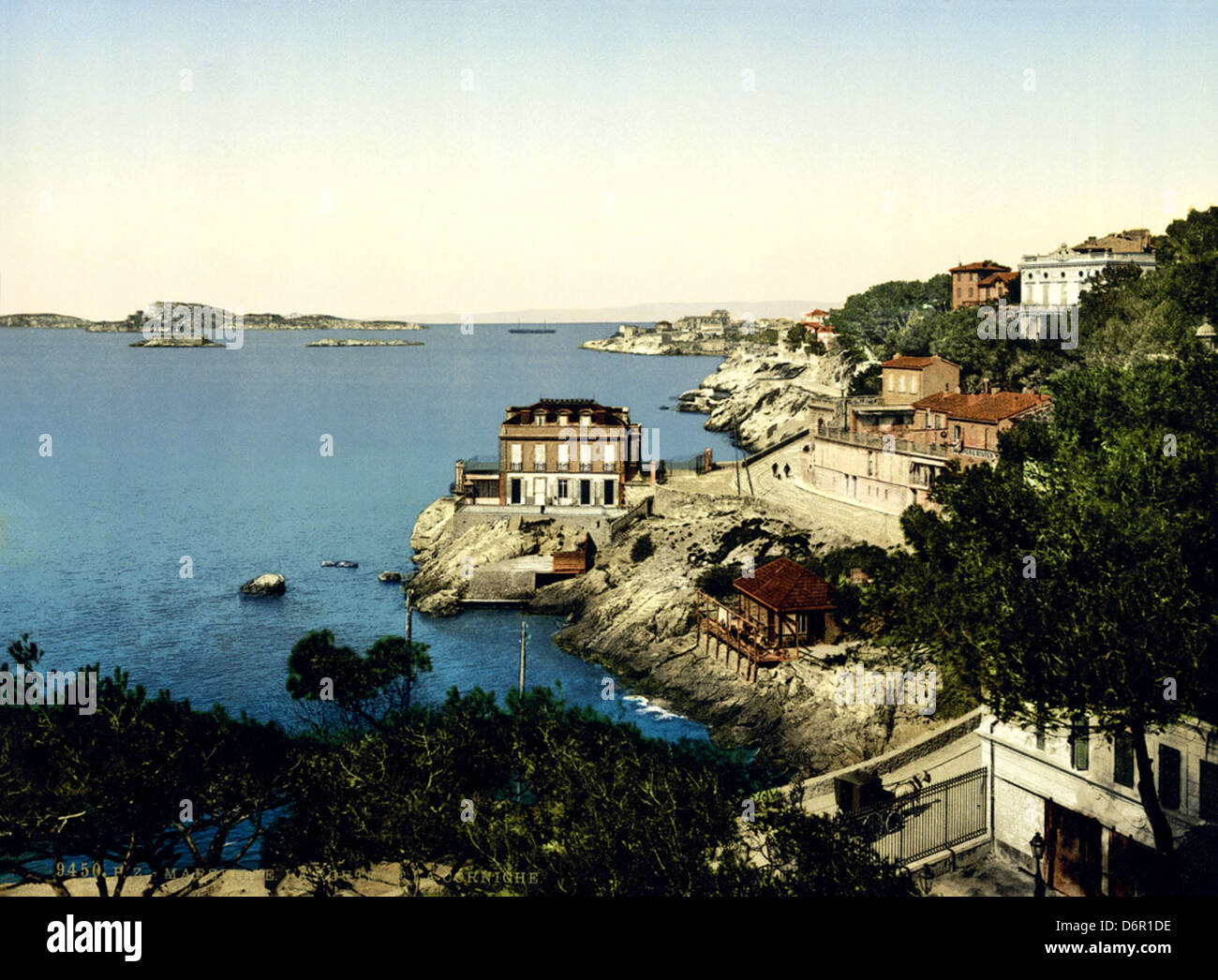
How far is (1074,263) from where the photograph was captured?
94188 millimetres

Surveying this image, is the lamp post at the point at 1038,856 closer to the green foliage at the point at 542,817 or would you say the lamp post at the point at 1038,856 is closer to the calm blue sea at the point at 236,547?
the green foliage at the point at 542,817

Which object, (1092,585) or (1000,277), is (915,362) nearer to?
(1000,277)

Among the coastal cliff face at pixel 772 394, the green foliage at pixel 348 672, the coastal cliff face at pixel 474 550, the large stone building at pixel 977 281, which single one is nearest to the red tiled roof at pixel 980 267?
the large stone building at pixel 977 281

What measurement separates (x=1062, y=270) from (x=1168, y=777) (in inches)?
3228

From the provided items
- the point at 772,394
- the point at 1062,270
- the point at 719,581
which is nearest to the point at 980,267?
the point at 1062,270

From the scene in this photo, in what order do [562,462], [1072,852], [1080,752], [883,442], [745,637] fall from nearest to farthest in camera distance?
[1072,852] < [1080,752] < [745,637] < [883,442] < [562,462]

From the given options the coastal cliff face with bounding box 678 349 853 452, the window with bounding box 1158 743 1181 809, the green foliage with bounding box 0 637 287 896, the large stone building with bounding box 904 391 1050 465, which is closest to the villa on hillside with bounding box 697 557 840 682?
the large stone building with bounding box 904 391 1050 465

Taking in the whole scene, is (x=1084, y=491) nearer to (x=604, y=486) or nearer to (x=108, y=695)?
(x=108, y=695)

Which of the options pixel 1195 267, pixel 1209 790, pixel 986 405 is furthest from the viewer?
pixel 986 405

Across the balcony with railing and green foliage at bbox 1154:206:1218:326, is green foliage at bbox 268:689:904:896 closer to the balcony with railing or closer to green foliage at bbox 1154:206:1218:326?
the balcony with railing

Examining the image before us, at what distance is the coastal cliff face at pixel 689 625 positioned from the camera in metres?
40.7

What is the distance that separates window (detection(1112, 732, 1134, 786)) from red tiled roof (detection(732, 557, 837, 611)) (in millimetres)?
22888

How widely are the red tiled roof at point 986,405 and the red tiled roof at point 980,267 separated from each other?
49182mm

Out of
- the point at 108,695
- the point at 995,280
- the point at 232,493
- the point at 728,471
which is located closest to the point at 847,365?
the point at 995,280
